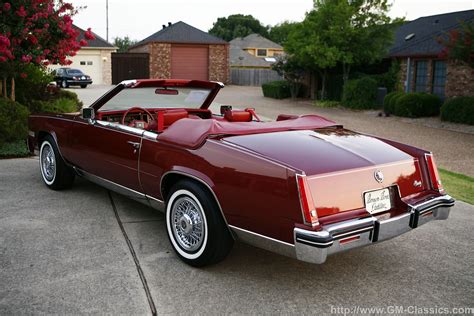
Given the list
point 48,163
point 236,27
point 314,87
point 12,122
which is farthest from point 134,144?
point 236,27

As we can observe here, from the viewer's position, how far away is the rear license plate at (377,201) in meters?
3.64

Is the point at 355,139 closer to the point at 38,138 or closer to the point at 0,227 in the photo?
the point at 0,227

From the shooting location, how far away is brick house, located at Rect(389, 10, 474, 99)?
1864cm

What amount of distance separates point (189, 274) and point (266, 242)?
0.77 meters

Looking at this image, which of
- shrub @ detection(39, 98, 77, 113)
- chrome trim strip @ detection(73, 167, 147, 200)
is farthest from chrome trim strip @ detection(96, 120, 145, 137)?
shrub @ detection(39, 98, 77, 113)

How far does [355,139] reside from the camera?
4402 mm

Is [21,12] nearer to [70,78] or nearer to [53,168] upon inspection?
[53,168]

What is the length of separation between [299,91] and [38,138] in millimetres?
22310

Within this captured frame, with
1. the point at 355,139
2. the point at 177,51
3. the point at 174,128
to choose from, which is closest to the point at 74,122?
the point at 174,128

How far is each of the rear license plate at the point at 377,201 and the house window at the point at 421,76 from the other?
18.4 metres

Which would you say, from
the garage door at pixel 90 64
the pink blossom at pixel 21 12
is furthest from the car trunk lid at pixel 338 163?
the garage door at pixel 90 64

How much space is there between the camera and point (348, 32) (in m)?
21.2

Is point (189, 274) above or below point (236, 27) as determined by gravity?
below

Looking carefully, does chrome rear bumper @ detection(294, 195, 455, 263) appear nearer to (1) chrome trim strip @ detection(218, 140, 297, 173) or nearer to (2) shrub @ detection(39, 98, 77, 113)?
(1) chrome trim strip @ detection(218, 140, 297, 173)
